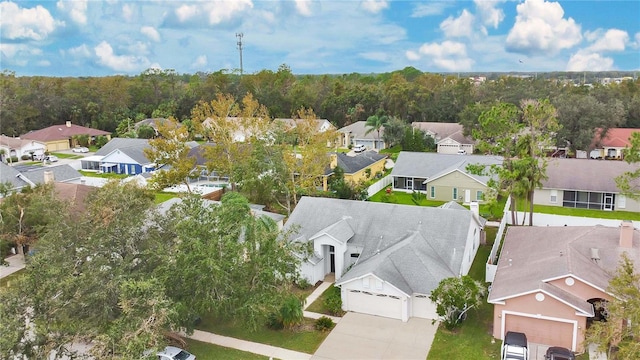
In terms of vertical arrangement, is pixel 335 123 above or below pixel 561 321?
above

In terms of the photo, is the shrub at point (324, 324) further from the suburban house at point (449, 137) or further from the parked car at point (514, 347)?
the suburban house at point (449, 137)

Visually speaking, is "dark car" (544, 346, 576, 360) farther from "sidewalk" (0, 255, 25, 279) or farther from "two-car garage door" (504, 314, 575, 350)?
"sidewalk" (0, 255, 25, 279)

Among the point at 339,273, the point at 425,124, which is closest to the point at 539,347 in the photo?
the point at 339,273

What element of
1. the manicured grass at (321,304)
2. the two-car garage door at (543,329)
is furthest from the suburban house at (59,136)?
the two-car garage door at (543,329)

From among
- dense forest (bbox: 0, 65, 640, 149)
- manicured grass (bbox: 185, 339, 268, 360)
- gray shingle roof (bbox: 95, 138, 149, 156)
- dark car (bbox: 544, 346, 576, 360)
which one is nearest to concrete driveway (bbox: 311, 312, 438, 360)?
manicured grass (bbox: 185, 339, 268, 360)

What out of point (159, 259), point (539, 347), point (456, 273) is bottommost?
point (539, 347)

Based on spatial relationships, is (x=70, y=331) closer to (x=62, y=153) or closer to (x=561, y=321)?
(x=561, y=321)
